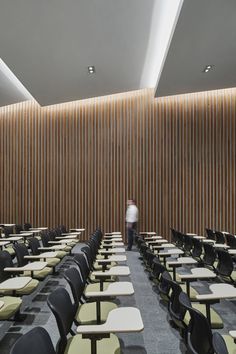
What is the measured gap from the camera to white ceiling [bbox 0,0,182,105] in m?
6.11

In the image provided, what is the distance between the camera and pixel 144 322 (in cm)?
434

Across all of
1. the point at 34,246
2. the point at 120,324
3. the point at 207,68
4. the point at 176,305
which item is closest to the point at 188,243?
the point at 34,246

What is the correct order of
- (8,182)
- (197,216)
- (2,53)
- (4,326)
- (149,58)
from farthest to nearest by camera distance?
(8,182) < (197,216) < (149,58) < (2,53) < (4,326)

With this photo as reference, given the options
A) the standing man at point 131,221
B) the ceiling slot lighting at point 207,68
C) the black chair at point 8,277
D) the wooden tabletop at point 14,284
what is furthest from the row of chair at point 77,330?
the ceiling slot lighting at point 207,68

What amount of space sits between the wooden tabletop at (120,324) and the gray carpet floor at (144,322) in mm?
1062

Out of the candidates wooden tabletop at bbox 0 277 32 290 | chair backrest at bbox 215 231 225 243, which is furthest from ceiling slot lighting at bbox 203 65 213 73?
wooden tabletop at bbox 0 277 32 290

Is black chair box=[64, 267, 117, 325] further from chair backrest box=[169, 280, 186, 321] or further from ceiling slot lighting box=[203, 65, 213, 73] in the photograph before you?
ceiling slot lighting box=[203, 65, 213, 73]

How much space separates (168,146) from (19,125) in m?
5.38

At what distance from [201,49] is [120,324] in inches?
258

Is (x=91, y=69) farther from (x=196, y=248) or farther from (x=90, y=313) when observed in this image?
(x=90, y=313)

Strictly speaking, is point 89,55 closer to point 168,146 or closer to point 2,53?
point 2,53

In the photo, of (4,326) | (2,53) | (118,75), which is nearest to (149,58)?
(118,75)

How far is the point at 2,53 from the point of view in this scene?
7375 mm

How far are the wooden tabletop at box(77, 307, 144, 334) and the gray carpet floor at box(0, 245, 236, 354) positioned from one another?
41.8 inches
